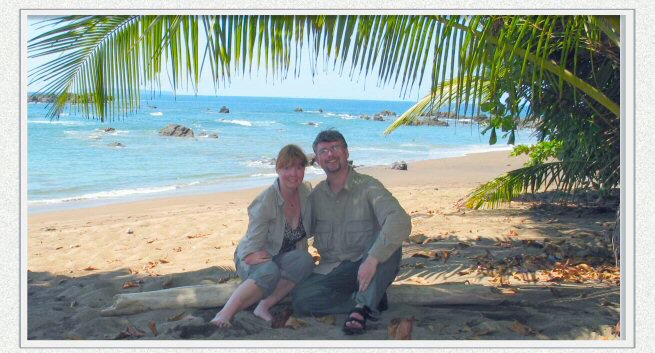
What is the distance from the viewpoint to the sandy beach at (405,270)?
4.14 metres

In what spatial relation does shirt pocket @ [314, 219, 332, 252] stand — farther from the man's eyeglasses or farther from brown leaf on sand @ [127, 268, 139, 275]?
brown leaf on sand @ [127, 268, 139, 275]

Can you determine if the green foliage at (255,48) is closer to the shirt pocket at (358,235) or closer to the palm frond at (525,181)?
the shirt pocket at (358,235)

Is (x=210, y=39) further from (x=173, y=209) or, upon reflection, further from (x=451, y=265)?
(x=173, y=209)

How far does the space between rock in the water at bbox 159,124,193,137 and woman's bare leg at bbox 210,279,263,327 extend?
761 inches

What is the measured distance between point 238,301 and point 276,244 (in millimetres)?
434

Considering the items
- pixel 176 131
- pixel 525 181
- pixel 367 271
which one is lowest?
pixel 367 271

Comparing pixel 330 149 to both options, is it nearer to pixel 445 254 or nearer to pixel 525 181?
pixel 445 254

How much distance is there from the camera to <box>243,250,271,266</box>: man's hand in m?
4.23

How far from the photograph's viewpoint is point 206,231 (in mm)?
7684

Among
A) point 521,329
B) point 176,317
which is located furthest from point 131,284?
point 521,329

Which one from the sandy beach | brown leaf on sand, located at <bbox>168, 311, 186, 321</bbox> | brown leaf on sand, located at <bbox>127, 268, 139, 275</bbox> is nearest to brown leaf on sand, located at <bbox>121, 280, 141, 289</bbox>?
the sandy beach

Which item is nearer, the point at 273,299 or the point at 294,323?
the point at 294,323

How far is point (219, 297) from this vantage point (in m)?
4.41
